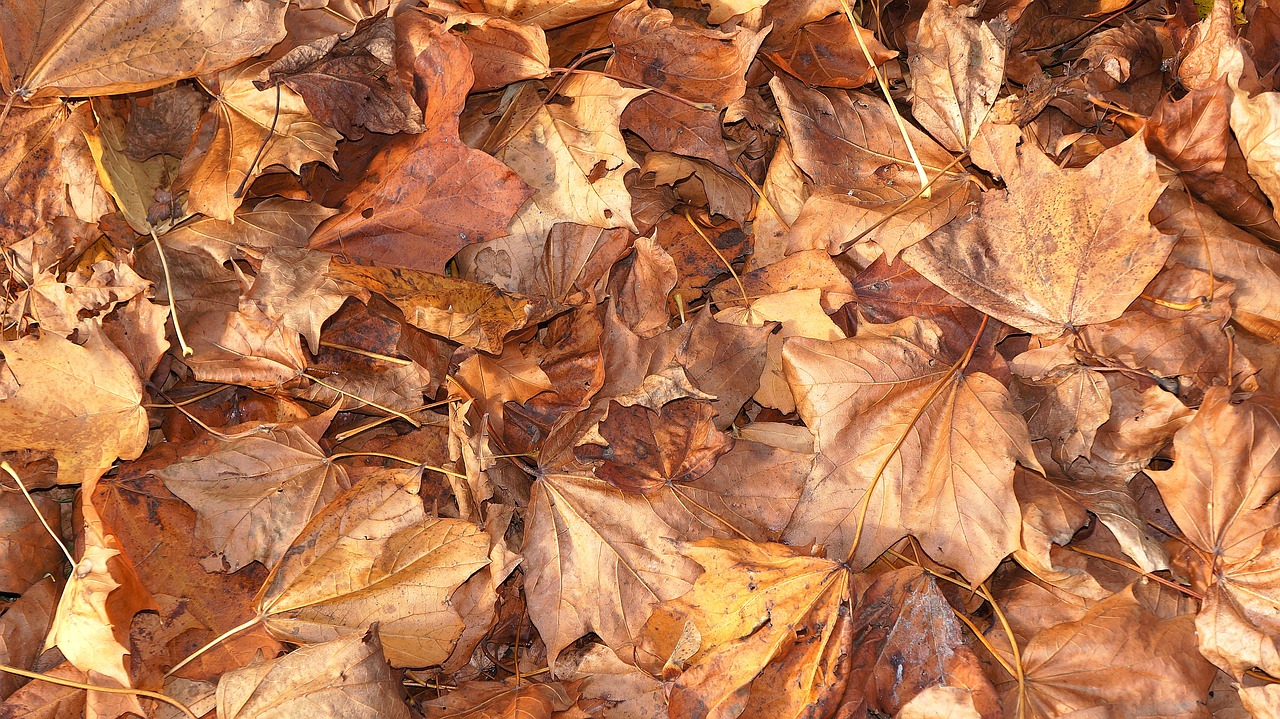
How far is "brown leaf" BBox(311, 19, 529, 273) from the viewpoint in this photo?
5.98 feet

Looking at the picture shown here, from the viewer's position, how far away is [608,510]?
1676mm

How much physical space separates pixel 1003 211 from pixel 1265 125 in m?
0.50

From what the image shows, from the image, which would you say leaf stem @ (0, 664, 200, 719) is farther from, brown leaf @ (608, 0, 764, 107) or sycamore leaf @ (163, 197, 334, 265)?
brown leaf @ (608, 0, 764, 107)

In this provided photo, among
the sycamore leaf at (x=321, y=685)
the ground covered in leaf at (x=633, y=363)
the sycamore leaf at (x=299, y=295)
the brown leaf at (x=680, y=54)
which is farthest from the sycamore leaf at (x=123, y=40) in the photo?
the sycamore leaf at (x=321, y=685)

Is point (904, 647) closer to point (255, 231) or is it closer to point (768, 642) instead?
point (768, 642)

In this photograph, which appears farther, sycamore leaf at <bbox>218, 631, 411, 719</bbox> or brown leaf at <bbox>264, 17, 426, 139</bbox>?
brown leaf at <bbox>264, 17, 426, 139</bbox>

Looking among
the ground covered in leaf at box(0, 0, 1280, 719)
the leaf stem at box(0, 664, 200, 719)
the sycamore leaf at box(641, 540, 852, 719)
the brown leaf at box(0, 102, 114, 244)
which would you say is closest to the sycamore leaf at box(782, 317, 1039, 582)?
the ground covered in leaf at box(0, 0, 1280, 719)

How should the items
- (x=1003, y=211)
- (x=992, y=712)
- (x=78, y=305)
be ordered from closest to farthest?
1. (x=992, y=712)
2. (x=1003, y=211)
3. (x=78, y=305)

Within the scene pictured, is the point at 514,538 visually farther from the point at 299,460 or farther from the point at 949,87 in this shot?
the point at 949,87

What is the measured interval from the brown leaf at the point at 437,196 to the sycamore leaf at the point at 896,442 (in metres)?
0.73

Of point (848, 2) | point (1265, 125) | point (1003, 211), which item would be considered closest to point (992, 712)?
point (1003, 211)

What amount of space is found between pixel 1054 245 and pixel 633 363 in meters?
0.87

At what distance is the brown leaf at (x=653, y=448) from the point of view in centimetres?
167

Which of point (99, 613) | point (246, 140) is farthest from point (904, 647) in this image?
point (246, 140)
